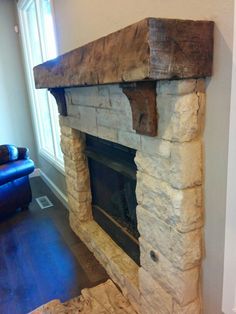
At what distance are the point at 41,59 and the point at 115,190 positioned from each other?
2350 mm

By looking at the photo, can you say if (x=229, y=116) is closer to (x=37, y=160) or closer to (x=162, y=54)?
(x=162, y=54)

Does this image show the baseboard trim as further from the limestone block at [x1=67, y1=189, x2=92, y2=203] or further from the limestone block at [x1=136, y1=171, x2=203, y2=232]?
the limestone block at [x1=136, y1=171, x2=203, y2=232]

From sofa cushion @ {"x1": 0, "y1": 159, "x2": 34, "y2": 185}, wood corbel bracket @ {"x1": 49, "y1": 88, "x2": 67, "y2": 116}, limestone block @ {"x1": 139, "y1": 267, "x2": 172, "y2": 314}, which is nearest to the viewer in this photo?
limestone block @ {"x1": 139, "y1": 267, "x2": 172, "y2": 314}

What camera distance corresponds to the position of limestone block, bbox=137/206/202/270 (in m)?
1.15

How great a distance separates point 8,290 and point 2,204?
119 centimetres

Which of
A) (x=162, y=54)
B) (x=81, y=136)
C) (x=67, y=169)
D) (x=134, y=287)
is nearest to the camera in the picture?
(x=162, y=54)

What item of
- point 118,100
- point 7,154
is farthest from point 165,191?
point 7,154

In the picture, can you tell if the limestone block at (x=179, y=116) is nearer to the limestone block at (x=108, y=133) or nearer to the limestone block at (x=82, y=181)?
the limestone block at (x=108, y=133)

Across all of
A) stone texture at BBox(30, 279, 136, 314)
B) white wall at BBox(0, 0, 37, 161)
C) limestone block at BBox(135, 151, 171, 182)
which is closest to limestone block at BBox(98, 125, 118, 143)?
limestone block at BBox(135, 151, 171, 182)

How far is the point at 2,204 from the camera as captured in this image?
2895mm

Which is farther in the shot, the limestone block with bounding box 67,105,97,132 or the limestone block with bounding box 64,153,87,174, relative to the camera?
the limestone block with bounding box 64,153,87,174

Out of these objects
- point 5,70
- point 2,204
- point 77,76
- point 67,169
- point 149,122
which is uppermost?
point 5,70

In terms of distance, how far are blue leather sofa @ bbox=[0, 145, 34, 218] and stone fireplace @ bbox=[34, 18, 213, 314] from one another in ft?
4.78

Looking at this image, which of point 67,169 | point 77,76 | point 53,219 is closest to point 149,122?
point 77,76
